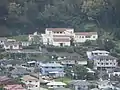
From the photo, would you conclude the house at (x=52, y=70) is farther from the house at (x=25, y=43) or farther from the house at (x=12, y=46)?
the house at (x=25, y=43)

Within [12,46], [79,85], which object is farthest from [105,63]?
[12,46]

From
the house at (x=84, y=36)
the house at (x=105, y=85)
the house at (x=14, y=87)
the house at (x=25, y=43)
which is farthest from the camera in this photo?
the house at (x=84, y=36)

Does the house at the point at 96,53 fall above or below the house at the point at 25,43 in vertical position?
below

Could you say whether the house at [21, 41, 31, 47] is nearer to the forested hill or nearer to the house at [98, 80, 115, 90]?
the forested hill

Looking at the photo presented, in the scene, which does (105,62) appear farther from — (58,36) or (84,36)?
(58,36)

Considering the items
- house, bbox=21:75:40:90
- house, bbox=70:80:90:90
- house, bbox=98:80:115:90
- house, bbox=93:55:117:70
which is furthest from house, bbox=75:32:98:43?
house, bbox=70:80:90:90

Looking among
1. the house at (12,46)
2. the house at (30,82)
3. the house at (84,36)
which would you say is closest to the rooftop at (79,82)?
the house at (30,82)
